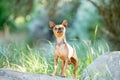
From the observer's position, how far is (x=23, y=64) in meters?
6.43

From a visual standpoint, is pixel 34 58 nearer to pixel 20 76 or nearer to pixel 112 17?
pixel 20 76

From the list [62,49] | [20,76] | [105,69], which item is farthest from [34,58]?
[20,76]

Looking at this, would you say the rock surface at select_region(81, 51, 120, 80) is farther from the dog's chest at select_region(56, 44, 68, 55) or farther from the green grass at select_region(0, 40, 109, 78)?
the dog's chest at select_region(56, 44, 68, 55)

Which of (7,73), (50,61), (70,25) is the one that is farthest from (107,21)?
(7,73)

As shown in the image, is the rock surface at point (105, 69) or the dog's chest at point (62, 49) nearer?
the dog's chest at point (62, 49)

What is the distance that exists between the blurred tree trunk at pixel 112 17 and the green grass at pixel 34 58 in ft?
8.34

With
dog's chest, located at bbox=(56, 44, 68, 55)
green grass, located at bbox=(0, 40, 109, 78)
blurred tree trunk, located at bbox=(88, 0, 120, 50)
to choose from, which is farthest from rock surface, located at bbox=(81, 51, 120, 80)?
blurred tree trunk, located at bbox=(88, 0, 120, 50)

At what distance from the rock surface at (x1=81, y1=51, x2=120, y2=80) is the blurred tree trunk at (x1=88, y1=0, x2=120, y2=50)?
3.67 m

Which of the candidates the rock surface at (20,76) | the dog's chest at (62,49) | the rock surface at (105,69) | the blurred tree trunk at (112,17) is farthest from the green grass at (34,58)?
the blurred tree trunk at (112,17)

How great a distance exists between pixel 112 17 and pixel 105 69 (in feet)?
13.4

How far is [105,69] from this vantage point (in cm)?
574

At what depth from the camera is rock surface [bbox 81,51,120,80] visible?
18.6 feet

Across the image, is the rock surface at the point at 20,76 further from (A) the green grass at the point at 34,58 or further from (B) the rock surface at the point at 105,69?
(A) the green grass at the point at 34,58

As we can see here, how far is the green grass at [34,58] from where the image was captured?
20.6 ft
